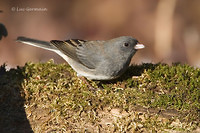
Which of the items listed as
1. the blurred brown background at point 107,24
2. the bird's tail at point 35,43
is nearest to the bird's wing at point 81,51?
the bird's tail at point 35,43

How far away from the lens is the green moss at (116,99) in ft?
10.4

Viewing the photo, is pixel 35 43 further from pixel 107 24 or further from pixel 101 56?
pixel 107 24

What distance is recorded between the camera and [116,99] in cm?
349

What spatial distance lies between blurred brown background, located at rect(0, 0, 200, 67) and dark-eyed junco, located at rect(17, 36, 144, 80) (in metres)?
3.70

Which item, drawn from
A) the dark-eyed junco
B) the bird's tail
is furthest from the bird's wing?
the bird's tail

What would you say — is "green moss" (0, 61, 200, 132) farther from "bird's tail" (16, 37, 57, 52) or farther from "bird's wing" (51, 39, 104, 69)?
"bird's tail" (16, 37, 57, 52)

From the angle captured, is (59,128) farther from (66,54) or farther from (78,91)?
(66,54)

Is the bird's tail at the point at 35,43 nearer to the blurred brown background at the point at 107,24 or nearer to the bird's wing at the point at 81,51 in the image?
the bird's wing at the point at 81,51

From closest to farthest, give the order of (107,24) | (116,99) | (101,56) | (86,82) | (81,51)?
(116,99)
(86,82)
(101,56)
(81,51)
(107,24)

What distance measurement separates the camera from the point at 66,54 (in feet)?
14.0

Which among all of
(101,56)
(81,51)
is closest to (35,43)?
(81,51)

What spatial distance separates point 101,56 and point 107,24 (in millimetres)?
4962

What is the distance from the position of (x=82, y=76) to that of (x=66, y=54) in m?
0.53

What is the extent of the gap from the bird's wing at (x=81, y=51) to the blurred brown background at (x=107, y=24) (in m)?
3.60
